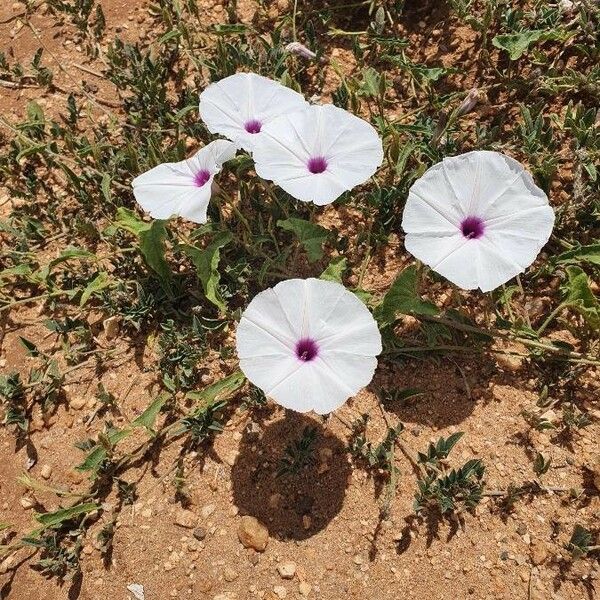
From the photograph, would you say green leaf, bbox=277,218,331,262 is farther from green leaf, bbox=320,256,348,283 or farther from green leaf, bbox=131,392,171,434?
green leaf, bbox=131,392,171,434

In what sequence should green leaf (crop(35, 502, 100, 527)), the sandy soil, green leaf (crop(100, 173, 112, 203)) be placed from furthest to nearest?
green leaf (crop(100, 173, 112, 203)) < green leaf (crop(35, 502, 100, 527)) < the sandy soil

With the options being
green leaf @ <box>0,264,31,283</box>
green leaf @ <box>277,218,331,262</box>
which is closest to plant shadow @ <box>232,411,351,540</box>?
green leaf @ <box>277,218,331,262</box>

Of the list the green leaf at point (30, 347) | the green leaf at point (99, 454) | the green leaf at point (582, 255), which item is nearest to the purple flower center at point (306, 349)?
the green leaf at point (99, 454)

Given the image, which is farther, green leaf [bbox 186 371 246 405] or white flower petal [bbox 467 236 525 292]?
green leaf [bbox 186 371 246 405]

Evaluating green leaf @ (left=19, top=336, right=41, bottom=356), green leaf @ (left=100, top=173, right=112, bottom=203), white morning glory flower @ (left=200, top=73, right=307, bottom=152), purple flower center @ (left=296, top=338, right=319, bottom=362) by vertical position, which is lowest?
green leaf @ (left=19, top=336, right=41, bottom=356)

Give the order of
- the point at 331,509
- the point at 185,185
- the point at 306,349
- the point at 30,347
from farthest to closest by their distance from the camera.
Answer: the point at 30,347 < the point at 185,185 < the point at 331,509 < the point at 306,349

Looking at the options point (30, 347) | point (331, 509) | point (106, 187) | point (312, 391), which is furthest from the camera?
point (106, 187)

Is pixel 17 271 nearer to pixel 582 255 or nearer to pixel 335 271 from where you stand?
pixel 335 271

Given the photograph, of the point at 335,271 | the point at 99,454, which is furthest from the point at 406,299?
the point at 99,454

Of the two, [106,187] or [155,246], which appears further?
[106,187]
